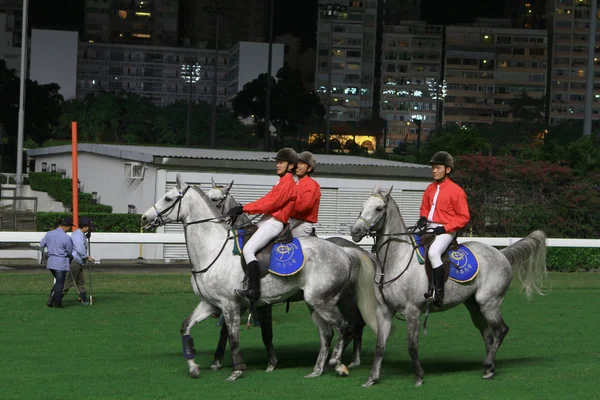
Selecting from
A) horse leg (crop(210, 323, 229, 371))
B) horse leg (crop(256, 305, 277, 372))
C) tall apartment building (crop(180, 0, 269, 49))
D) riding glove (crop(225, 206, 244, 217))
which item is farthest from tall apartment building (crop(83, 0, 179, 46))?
riding glove (crop(225, 206, 244, 217))

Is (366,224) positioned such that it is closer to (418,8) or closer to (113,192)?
(113,192)

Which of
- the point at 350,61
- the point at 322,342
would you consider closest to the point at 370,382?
the point at 322,342

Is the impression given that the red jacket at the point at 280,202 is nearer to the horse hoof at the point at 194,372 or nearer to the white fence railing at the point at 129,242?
the horse hoof at the point at 194,372

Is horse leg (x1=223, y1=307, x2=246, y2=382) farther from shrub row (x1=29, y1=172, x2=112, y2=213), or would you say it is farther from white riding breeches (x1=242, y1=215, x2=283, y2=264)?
shrub row (x1=29, y1=172, x2=112, y2=213)

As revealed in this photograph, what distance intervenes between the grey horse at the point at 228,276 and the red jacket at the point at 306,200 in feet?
1.60

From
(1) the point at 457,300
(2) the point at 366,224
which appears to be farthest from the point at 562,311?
(2) the point at 366,224

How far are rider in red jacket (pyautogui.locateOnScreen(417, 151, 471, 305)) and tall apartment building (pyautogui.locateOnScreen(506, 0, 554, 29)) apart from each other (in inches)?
6325

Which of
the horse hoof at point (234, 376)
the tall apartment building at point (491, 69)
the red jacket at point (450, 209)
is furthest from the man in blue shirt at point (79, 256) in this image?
the tall apartment building at point (491, 69)

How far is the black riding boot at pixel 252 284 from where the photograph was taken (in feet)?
35.4

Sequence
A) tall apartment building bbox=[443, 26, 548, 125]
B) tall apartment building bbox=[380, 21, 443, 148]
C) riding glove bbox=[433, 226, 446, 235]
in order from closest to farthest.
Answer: riding glove bbox=[433, 226, 446, 235] < tall apartment building bbox=[443, 26, 548, 125] < tall apartment building bbox=[380, 21, 443, 148]

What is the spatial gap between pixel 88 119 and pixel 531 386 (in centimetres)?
8813

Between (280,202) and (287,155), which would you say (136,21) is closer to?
(287,155)

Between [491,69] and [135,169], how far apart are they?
135 metres

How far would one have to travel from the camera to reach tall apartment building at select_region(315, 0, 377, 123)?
156250 millimetres
